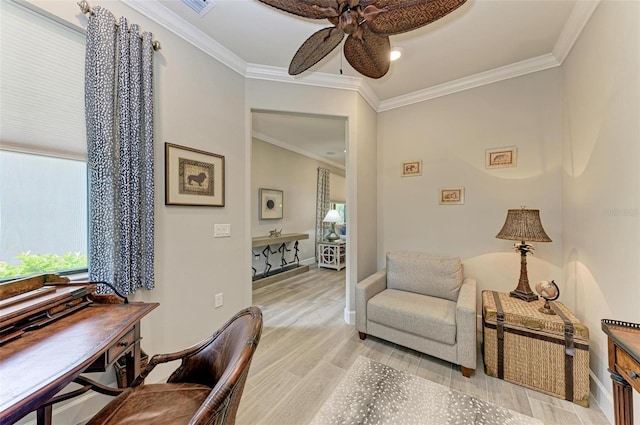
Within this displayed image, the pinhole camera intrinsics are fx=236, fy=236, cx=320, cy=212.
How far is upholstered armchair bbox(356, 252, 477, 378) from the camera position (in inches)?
74.5

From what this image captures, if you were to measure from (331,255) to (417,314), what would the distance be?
342 centimetres

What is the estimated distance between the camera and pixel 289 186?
5383 millimetres

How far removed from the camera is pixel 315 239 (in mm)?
6184

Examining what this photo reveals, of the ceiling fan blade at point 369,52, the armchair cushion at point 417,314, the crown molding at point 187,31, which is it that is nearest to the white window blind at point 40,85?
the crown molding at point 187,31

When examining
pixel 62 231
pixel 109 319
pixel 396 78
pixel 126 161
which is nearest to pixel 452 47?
pixel 396 78

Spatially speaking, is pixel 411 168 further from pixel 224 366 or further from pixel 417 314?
pixel 224 366

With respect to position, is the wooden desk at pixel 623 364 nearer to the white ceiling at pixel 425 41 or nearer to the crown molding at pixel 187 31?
the white ceiling at pixel 425 41

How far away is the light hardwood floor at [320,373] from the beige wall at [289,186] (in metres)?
2.13

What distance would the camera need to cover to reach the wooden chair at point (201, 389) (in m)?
0.77

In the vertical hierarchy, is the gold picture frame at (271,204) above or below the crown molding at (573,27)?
below

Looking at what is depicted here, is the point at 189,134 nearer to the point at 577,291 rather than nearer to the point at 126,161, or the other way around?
the point at 126,161

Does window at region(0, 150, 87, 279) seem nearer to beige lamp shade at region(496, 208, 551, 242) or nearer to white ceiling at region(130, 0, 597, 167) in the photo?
white ceiling at region(130, 0, 597, 167)

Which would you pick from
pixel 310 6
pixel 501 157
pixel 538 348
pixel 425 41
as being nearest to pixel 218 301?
pixel 310 6

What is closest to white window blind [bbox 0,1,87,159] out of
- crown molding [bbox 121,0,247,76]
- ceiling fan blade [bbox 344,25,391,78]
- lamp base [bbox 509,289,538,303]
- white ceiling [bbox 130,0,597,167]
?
crown molding [bbox 121,0,247,76]
